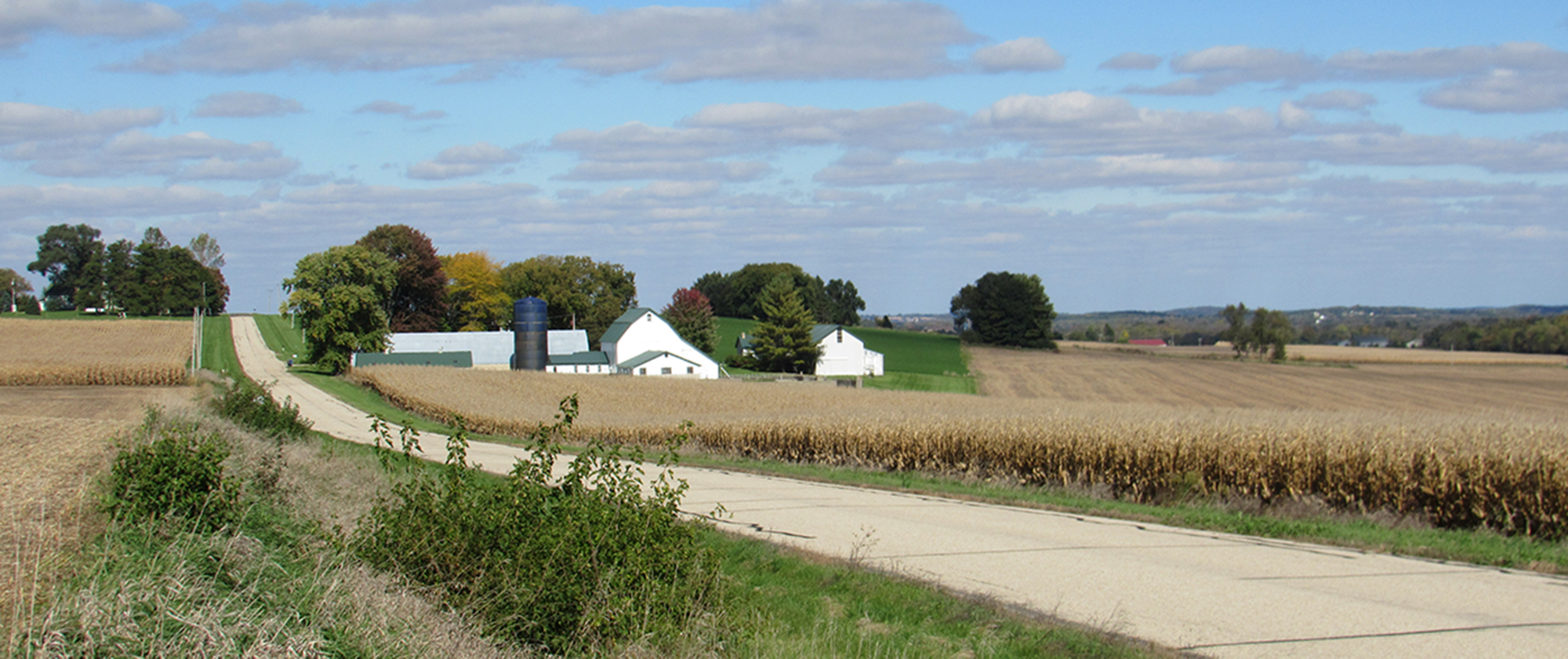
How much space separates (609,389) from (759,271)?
97.5 meters

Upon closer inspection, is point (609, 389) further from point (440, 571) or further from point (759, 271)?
point (759, 271)

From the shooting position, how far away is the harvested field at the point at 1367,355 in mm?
80438

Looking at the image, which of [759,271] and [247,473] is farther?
[759,271]

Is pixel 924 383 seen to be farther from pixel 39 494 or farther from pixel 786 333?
pixel 39 494

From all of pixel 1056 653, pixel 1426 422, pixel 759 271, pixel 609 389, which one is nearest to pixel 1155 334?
pixel 759 271

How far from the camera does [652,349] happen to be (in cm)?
8519

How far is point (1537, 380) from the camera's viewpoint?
60438 mm

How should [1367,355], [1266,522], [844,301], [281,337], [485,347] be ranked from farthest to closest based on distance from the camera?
1. [844,301]
2. [281,337]
3. [1367,355]
4. [485,347]
5. [1266,522]

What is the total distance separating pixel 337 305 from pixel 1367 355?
284ft

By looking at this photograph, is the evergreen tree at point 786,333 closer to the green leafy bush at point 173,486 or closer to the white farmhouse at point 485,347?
the white farmhouse at point 485,347

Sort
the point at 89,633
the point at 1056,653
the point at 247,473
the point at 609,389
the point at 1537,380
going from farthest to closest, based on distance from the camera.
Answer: the point at 1537,380 → the point at 609,389 → the point at 247,473 → the point at 1056,653 → the point at 89,633

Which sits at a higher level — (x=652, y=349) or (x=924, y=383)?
(x=652, y=349)

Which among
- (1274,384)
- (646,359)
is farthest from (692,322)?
(1274,384)

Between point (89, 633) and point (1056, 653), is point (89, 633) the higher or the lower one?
the higher one
